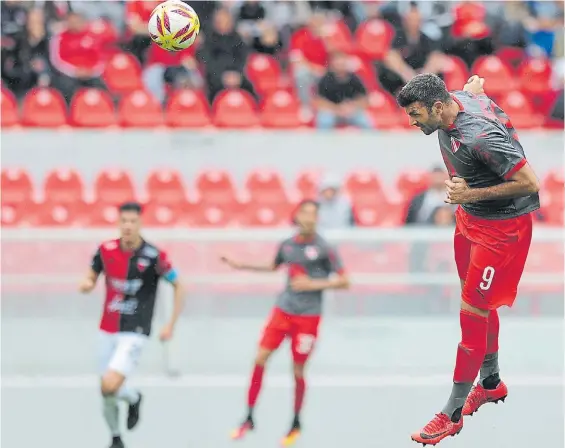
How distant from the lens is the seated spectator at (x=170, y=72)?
46.2ft

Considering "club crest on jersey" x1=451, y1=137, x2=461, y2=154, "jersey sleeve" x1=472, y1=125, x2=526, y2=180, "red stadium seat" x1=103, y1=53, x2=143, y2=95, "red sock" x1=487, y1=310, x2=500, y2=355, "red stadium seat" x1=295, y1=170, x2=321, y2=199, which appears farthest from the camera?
"red stadium seat" x1=103, y1=53, x2=143, y2=95

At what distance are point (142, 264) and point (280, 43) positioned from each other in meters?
6.85

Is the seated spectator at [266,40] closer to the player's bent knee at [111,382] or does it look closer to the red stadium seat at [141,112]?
the red stadium seat at [141,112]

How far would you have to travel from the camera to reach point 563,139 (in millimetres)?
14219

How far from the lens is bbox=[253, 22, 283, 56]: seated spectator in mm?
14578

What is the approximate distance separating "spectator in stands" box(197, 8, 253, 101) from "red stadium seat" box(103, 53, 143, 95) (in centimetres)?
92

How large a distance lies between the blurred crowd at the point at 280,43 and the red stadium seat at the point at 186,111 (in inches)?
9.3

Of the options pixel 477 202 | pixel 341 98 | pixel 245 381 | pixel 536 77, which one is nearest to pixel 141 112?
pixel 341 98

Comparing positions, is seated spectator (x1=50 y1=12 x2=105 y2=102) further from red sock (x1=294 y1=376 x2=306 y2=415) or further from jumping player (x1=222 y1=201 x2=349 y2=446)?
red sock (x1=294 y1=376 x2=306 y2=415)

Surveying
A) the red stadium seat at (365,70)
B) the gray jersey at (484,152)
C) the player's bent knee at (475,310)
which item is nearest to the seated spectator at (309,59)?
the red stadium seat at (365,70)

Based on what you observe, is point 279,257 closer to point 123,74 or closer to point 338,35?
point 123,74

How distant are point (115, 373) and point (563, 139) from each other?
7852mm

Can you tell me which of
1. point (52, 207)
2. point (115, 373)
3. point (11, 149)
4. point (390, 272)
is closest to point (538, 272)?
point (390, 272)

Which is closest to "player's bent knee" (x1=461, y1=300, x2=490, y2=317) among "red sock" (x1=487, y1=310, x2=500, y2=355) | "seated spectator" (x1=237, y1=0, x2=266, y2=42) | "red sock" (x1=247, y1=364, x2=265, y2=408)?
"red sock" (x1=487, y1=310, x2=500, y2=355)
